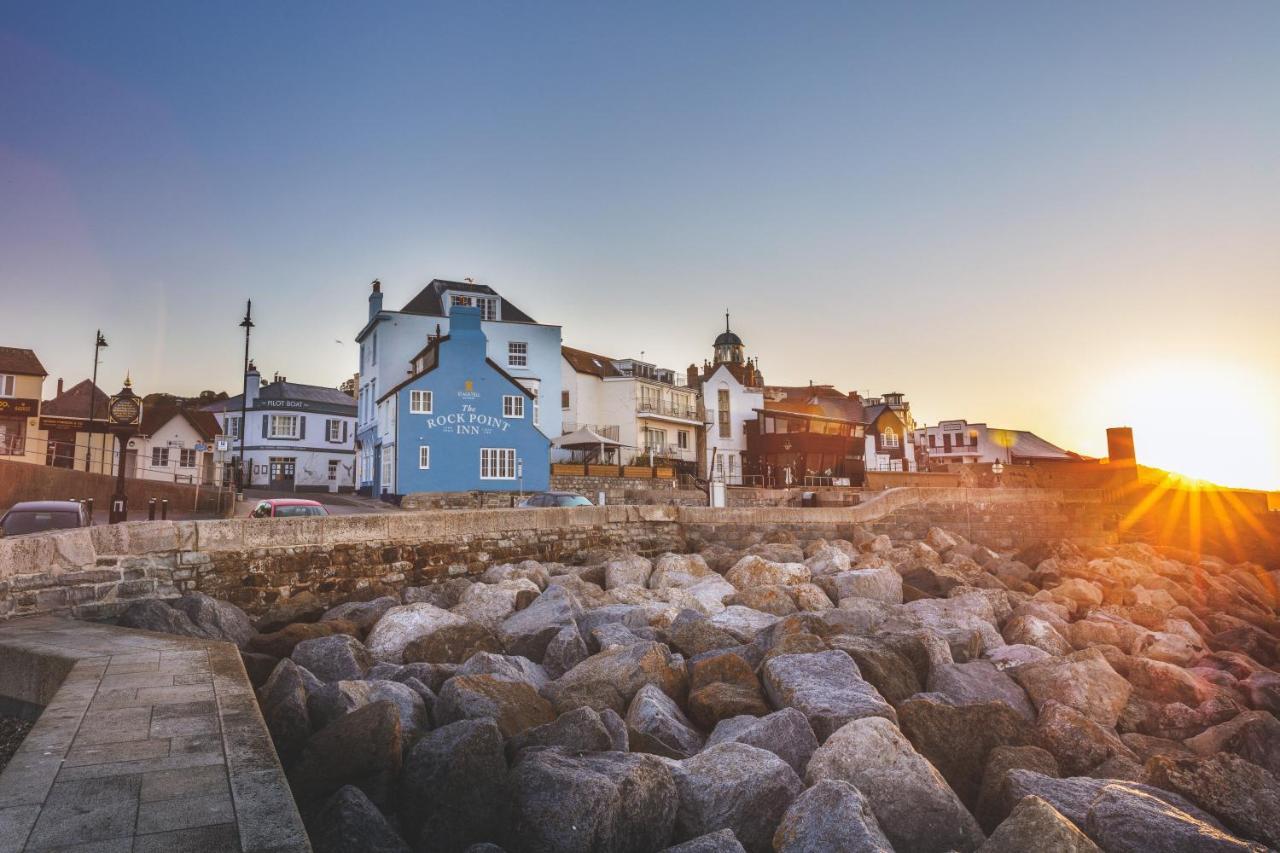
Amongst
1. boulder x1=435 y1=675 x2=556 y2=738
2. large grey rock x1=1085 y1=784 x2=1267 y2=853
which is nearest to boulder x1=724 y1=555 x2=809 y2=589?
boulder x1=435 y1=675 x2=556 y2=738

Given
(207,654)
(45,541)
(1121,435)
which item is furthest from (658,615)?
(1121,435)

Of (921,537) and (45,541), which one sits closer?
(45,541)

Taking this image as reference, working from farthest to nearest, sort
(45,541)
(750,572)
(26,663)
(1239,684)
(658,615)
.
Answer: (750,572) < (658,615) < (1239,684) < (45,541) < (26,663)

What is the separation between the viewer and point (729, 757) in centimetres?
449

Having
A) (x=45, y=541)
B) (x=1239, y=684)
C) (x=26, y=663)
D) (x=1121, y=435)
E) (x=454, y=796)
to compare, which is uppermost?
(x=1121, y=435)

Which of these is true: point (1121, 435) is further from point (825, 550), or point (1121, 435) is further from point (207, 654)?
point (207, 654)

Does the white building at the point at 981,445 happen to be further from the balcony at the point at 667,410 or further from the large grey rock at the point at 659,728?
the large grey rock at the point at 659,728

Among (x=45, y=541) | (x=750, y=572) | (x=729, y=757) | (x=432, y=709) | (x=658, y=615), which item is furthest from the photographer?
(x=750, y=572)

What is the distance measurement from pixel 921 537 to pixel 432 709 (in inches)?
825

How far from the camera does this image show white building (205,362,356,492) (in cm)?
4381

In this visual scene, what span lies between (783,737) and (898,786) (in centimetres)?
90

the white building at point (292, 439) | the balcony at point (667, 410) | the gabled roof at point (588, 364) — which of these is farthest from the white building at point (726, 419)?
the white building at point (292, 439)

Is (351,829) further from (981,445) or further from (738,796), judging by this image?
(981,445)

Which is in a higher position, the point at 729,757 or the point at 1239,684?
the point at 729,757
